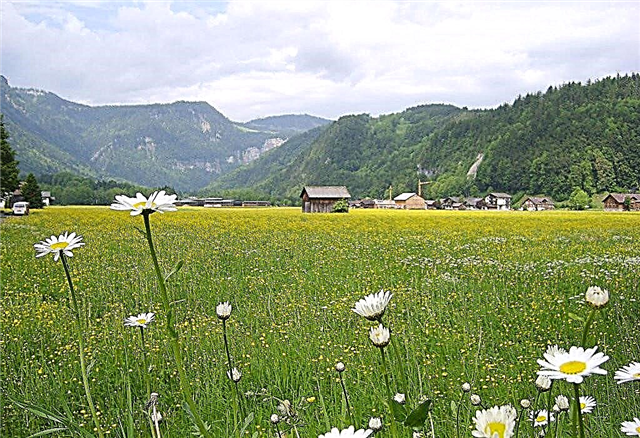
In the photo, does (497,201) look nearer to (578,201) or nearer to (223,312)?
(578,201)

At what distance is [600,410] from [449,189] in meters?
116

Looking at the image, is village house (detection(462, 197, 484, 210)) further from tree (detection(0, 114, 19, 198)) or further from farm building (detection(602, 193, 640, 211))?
tree (detection(0, 114, 19, 198))

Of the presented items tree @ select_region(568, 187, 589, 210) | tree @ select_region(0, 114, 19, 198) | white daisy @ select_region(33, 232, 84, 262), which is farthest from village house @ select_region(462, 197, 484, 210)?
white daisy @ select_region(33, 232, 84, 262)

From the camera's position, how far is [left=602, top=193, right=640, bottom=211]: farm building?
69.0 metres

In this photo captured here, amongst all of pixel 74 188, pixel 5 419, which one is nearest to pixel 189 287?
pixel 5 419

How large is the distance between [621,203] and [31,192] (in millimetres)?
70608

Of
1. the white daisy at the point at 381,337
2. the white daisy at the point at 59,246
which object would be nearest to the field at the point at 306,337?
the white daisy at the point at 381,337

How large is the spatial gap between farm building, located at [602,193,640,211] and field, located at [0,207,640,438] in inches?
2639

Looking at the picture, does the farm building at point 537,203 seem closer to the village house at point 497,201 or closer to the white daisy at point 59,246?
the village house at point 497,201

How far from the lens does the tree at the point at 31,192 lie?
49.1 metres

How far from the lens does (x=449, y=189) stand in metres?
116

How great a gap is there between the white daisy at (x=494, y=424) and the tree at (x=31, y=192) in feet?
181

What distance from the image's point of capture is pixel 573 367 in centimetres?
114

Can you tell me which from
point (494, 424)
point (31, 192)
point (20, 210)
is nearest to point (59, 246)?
point (494, 424)
